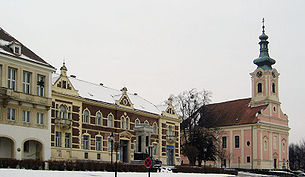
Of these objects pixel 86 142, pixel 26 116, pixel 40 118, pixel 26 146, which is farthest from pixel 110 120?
pixel 26 116

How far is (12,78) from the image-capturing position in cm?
3922

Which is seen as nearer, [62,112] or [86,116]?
[62,112]

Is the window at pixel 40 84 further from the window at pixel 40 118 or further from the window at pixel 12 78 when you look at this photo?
the window at pixel 12 78

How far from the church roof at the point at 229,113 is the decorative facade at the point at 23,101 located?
42.7 metres

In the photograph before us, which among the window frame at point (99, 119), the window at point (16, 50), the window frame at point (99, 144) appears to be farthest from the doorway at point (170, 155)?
the window at point (16, 50)

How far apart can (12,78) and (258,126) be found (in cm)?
5291

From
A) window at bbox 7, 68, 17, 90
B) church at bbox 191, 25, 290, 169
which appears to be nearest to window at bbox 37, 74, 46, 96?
window at bbox 7, 68, 17, 90

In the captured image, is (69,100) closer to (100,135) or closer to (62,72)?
(62,72)

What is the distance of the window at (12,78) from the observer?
38.9m

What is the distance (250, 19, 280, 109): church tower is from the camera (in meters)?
86.0

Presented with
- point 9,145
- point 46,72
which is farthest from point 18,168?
point 46,72

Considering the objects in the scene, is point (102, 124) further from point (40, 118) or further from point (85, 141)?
point (40, 118)

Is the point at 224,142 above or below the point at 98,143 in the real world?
below

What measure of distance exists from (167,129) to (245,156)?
24.4m
